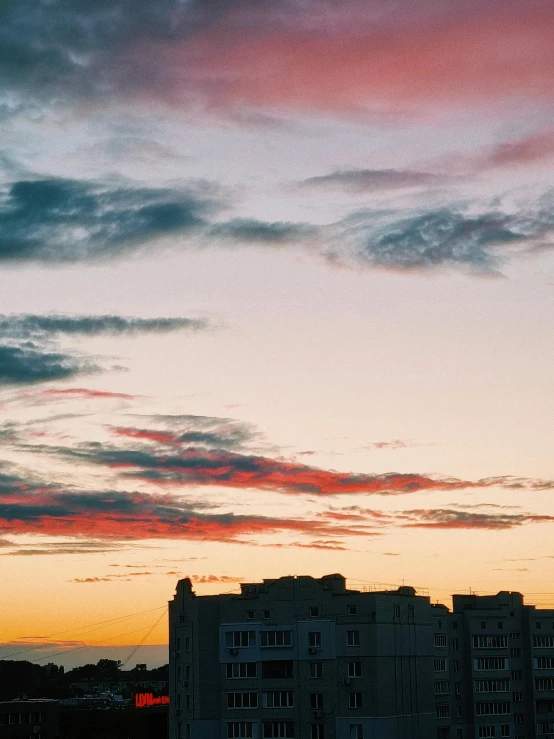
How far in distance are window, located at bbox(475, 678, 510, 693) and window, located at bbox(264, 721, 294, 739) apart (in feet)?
150

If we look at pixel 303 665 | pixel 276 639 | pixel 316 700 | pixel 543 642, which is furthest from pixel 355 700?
pixel 543 642

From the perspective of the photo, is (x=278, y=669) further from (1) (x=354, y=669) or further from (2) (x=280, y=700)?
(1) (x=354, y=669)

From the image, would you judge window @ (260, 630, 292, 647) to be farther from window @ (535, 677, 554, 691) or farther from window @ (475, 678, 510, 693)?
window @ (535, 677, 554, 691)

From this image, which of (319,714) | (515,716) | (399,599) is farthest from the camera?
(515,716)

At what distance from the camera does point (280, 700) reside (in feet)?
408

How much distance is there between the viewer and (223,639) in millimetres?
129000

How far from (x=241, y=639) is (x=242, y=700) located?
22.7ft

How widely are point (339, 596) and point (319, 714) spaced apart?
45.0ft

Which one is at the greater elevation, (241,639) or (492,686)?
(241,639)

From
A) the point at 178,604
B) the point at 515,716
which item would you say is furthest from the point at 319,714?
the point at 515,716

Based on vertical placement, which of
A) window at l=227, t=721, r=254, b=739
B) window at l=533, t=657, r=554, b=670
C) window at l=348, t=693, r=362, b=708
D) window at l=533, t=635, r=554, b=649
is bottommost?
window at l=227, t=721, r=254, b=739

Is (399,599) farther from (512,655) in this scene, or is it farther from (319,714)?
(512,655)

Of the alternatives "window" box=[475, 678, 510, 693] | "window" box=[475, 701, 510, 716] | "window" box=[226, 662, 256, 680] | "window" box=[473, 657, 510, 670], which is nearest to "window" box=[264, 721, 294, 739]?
"window" box=[226, 662, 256, 680]

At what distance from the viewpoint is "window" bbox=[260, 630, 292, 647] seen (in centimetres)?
12638
